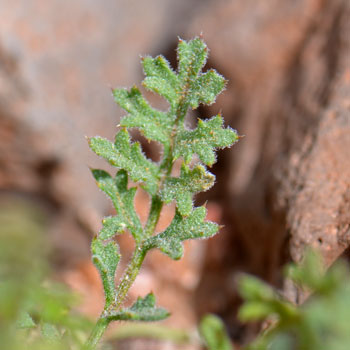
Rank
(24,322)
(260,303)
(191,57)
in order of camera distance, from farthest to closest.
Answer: (191,57), (24,322), (260,303)

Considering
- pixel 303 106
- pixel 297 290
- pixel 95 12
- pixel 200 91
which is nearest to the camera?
pixel 200 91

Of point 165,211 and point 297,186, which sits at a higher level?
point 165,211

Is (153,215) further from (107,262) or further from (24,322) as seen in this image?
(24,322)

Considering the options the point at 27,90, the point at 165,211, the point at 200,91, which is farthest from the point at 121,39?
the point at 200,91

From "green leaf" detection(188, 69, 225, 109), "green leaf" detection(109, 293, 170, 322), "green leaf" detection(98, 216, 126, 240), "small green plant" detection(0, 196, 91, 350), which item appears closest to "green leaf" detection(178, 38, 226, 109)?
"green leaf" detection(188, 69, 225, 109)

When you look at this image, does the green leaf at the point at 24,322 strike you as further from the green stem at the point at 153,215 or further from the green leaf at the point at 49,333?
the green stem at the point at 153,215

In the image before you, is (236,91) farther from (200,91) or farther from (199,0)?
(200,91)

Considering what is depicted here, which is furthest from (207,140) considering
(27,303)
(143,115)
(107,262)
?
(27,303)
